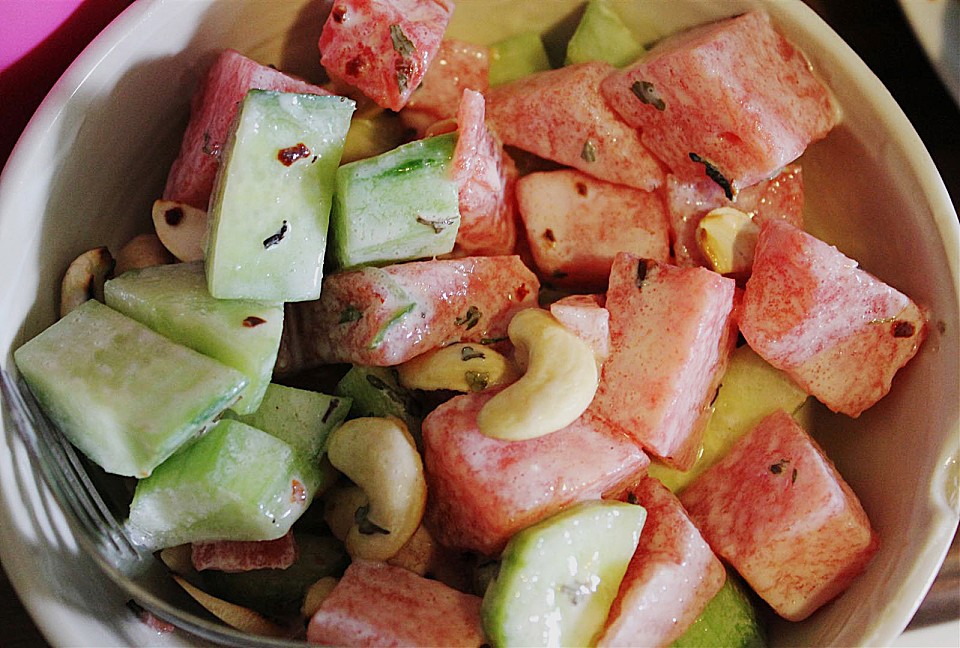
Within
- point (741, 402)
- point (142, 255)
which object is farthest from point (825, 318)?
point (142, 255)

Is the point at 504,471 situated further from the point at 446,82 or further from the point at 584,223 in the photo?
the point at 446,82

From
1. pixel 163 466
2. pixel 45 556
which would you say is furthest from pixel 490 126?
pixel 45 556

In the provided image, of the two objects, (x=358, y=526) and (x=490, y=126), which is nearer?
(x=358, y=526)

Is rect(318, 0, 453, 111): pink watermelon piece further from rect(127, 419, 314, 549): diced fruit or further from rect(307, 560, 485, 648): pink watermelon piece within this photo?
rect(307, 560, 485, 648): pink watermelon piece

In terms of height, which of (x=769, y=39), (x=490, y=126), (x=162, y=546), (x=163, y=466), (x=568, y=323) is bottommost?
(x=162, y=546)

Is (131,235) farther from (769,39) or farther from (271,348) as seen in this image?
(769,39)

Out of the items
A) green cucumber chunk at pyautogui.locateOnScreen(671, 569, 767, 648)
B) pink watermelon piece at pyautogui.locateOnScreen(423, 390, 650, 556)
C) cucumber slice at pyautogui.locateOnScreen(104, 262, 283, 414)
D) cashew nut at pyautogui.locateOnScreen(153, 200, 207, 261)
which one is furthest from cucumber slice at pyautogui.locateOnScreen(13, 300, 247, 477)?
green cucumber chunk at pyautogui.locateOnScreen(671, 569, 767, 648)
